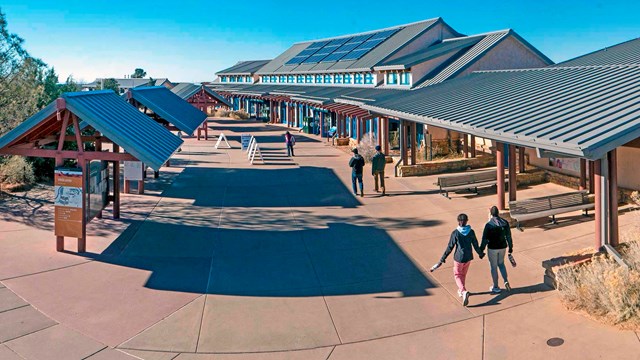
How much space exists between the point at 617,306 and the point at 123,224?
1144cm

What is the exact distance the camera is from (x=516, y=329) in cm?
805

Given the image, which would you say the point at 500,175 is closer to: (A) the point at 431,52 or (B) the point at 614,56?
(B) the point at 614,56

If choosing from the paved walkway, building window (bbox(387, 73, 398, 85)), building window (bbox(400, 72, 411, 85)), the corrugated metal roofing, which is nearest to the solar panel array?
the corrugated metal roofing

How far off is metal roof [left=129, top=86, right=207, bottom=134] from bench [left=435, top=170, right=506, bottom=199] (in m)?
9.98

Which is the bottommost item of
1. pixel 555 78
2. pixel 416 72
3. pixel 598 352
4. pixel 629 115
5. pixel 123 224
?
pixel 598 352

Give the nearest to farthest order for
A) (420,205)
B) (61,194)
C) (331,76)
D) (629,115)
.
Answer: (629,115) < (61,194) < (420,205) < (331,76)

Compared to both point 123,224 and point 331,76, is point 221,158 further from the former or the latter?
point 331,76

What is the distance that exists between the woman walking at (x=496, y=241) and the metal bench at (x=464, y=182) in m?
8.35

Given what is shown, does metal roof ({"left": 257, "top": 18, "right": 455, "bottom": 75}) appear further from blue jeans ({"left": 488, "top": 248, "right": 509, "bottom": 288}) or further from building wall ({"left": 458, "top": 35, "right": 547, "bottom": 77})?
blue jeans ({"left": 488, "top": 248, "right": 509, "bottom": 288})

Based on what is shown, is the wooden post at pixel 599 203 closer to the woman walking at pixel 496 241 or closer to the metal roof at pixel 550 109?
the metal roof at pixel 550 109

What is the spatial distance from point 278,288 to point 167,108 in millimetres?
15478

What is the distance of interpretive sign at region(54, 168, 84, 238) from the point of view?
11898mm

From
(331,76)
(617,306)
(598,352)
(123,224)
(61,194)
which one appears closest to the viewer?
(598,352)

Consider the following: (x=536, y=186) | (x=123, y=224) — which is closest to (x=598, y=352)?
(x=123, y=224)
